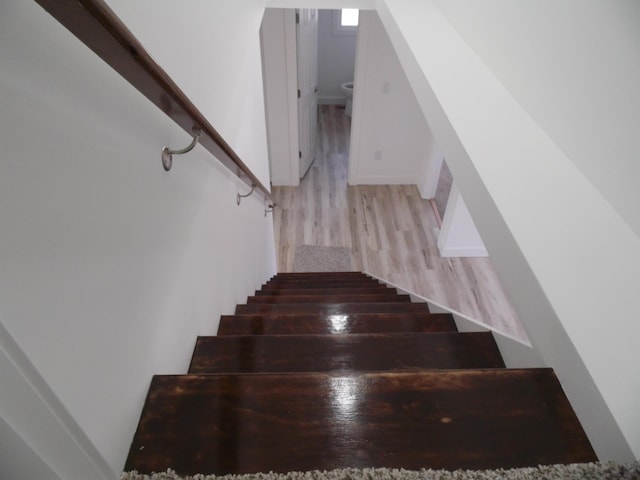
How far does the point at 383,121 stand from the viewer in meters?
4.01

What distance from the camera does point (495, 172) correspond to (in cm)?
103

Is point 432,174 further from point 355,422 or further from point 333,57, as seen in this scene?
point 355,422

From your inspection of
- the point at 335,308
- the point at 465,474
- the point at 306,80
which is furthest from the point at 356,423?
the point at 306,80

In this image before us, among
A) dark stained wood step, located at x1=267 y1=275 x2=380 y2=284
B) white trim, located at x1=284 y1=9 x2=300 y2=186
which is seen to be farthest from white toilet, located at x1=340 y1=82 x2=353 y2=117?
dark stained wood step, located at x1=267 y1=275 x2=380 y2=284

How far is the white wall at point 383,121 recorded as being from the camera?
3.45m

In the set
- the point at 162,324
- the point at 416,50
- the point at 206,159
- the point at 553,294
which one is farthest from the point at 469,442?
the point at 416,50

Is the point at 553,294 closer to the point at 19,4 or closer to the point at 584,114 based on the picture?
the point at 584,114

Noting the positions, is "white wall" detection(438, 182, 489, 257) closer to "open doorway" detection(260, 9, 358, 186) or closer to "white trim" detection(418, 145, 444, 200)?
"white trim" detection(418, 145, 444, 200)

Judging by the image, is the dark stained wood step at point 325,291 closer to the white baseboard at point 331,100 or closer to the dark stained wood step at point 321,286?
the dark stained wood step at point 321,286

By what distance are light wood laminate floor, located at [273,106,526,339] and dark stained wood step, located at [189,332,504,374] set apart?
210cm

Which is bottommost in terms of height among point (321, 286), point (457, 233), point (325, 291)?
point (457, 233)

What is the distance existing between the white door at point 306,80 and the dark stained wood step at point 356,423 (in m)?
3.43

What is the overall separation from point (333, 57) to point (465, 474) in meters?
6.27

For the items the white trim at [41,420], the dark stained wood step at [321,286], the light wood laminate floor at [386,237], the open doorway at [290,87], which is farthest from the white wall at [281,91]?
the white trim at [41,420]
